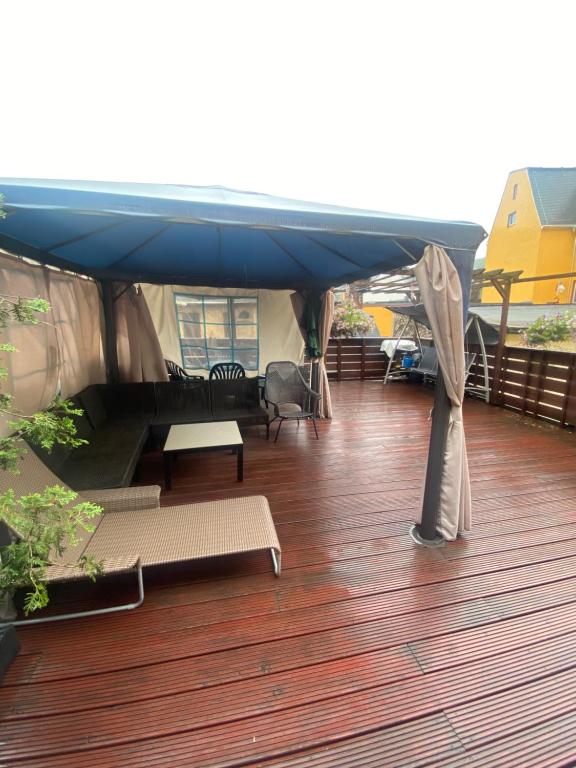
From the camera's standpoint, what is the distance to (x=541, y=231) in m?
10.2

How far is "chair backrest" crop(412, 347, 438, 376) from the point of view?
6831 millimetres

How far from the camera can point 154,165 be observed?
1087 centimetres

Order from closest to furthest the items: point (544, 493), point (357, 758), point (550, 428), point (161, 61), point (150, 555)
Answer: point (357, 758) < point (150, 555) < point (544, 493) < point (550, 428) < point (161, 61)

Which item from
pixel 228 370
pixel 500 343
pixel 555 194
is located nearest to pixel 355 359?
pixel 500 343

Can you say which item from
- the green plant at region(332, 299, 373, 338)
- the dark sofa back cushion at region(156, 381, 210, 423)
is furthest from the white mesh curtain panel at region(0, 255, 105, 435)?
the green plant at region(332, 299, 373, 338)

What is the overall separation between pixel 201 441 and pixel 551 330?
5.62m

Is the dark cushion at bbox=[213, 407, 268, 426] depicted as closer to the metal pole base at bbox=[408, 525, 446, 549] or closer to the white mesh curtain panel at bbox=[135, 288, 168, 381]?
the white mesh curtain panel at bbox=[135, 288, 168, 381]

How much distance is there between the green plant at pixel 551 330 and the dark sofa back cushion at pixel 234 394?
15.4ft

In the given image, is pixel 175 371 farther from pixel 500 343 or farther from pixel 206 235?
pixel 500 343

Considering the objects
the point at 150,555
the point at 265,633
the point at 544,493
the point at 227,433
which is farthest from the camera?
the point at 227,433

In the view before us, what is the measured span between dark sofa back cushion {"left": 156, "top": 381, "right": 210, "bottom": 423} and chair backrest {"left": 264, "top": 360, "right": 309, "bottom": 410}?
838 millimetres

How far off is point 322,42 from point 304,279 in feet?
11.2

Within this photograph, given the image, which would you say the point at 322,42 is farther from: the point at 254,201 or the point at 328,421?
the point at 328,421

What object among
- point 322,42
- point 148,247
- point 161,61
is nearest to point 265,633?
point 148,247
